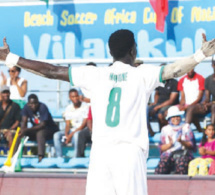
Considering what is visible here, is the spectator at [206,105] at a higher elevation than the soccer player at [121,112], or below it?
higher

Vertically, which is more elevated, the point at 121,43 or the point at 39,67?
the point at 121,43

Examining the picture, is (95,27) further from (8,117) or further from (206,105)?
(206,105)

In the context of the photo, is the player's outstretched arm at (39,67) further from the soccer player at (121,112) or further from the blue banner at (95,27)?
the blue banner at (95,27)

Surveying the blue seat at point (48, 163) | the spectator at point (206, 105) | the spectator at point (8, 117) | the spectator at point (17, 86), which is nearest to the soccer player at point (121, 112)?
the spectator at point (206, 105)

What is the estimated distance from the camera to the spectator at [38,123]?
1416 centimetres

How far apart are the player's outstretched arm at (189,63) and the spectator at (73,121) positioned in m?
8.20

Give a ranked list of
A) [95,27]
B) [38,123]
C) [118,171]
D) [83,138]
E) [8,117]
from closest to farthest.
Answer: [118,171] < [83,138] < [38,123] < [8,117] < [95,27]

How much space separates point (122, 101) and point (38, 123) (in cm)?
854

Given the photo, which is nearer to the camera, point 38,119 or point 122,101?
point 122,101

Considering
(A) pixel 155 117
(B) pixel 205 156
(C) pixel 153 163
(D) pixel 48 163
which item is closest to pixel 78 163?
(D) pixel 48 163

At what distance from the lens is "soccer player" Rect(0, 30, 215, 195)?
5828mm

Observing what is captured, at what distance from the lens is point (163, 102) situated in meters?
14.1

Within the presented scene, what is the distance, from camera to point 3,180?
10438mm

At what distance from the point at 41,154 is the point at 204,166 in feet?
11.5
